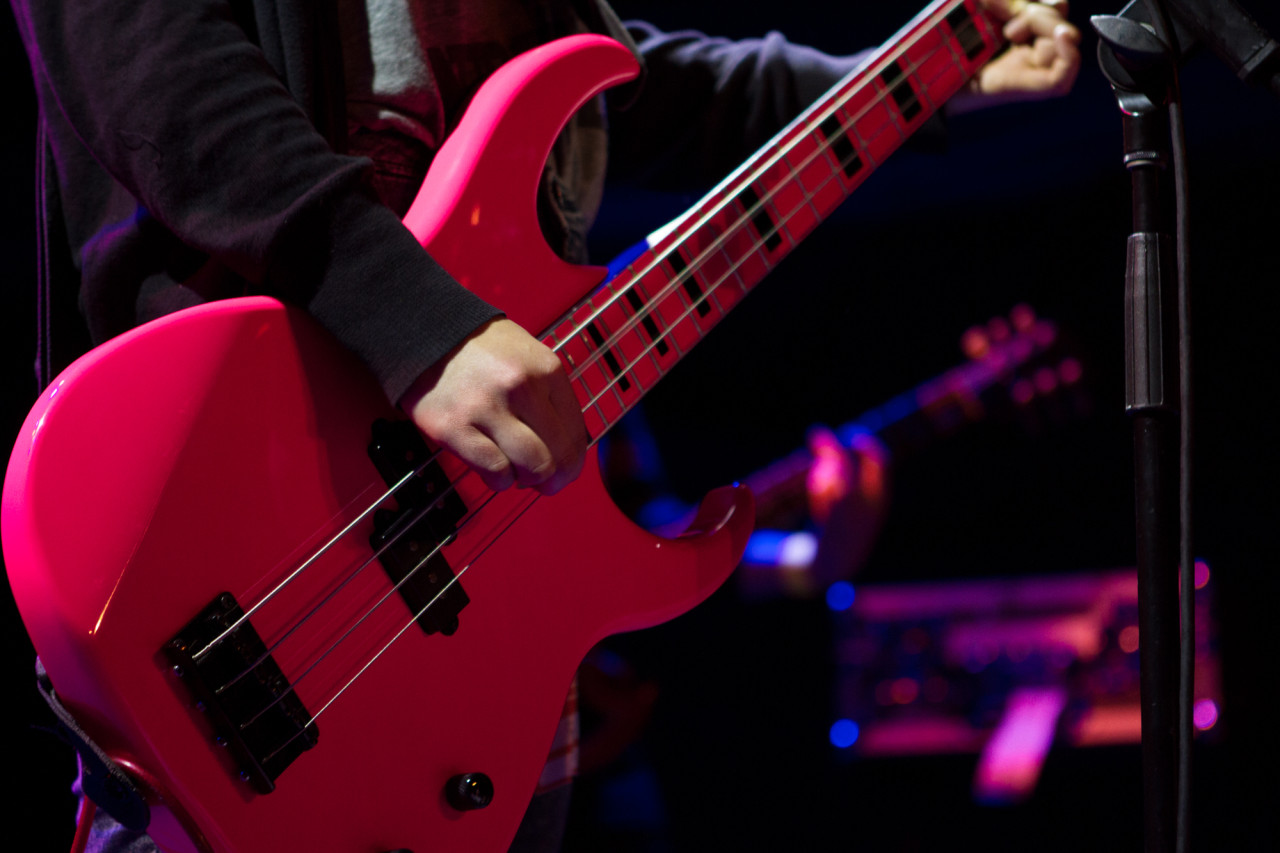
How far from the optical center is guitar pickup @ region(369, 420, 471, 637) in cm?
68

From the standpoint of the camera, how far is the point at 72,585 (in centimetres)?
53

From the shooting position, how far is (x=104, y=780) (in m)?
0.55

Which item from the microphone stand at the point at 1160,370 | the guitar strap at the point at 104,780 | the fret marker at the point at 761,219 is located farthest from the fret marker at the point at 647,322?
the guitar strap at the point at 104,780

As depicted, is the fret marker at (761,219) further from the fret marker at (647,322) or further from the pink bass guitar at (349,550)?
Answer: the fret marker at (647,322)

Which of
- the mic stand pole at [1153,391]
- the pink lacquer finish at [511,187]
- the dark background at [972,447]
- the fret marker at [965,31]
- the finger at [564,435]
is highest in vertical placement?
the pink lacquer finish at [511,187]

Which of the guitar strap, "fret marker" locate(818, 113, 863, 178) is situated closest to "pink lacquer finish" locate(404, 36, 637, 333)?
"fret marker" locate(818, 113, 863, 178)

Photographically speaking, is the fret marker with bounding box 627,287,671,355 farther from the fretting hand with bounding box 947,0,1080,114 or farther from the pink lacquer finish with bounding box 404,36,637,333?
the fretting hand with bounding box 947,0,1080,114

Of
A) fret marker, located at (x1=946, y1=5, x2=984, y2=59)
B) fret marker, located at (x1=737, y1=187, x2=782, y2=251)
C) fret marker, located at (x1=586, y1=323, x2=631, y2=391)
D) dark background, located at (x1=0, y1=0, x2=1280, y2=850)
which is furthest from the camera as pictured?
dark background, located at (x1=0, y1=0, x2=1280, y2=850)

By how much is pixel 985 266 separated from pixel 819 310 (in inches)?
23.0

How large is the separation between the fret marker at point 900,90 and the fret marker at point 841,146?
0.30ft

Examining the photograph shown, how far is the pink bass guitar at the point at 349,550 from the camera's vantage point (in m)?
0.55

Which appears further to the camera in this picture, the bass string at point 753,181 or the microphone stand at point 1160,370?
the bass string at point 753,181

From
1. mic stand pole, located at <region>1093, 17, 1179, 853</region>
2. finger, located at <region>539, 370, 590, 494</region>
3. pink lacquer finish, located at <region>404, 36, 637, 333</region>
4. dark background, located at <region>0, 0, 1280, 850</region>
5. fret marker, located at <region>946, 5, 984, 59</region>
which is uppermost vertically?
pink lacquer finish, located at <region>404, 36, 637, 333</region>

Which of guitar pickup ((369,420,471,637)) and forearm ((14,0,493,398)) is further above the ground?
forearm ((14,0,493,398))
